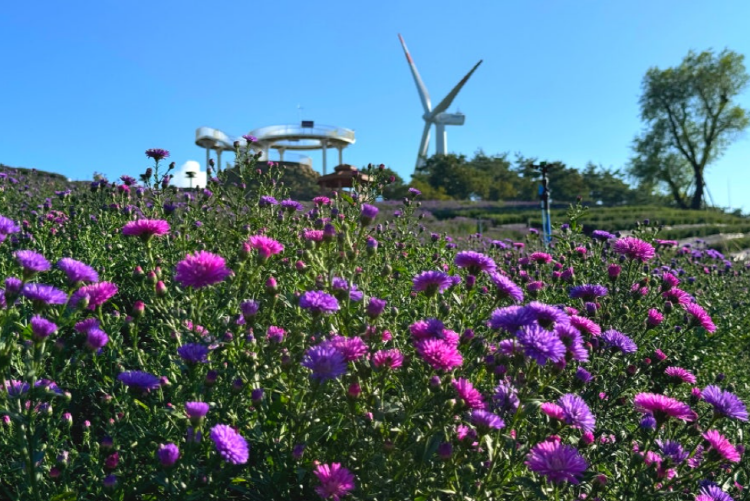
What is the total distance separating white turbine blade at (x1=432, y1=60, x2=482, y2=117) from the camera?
52.7m

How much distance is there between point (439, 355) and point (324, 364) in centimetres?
34

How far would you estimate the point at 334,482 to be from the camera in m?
1.48

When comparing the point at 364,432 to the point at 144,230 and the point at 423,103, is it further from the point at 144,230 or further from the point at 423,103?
the point at 423,103

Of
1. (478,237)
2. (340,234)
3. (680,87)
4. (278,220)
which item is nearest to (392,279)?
(278,220)

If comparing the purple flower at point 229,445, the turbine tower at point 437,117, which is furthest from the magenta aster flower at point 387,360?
the turbine tower at point 437,117

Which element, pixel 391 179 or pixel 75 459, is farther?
pixel 391 179

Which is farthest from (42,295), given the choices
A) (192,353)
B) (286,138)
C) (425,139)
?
(425,139)

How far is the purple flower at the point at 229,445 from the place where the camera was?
1.37 meters

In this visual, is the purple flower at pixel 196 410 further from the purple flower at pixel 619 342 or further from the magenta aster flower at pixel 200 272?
the purple flower at pixel 619 342

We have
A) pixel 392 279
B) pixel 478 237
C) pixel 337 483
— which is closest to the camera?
pixel 337 483

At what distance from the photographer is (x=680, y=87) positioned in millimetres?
33781

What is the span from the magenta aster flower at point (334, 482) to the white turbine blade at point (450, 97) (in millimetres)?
53758

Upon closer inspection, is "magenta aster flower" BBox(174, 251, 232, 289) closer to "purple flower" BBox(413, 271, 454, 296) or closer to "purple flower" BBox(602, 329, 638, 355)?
"purple flower" BBox(413, 271, 454, 296)

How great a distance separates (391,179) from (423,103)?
52294 mm
